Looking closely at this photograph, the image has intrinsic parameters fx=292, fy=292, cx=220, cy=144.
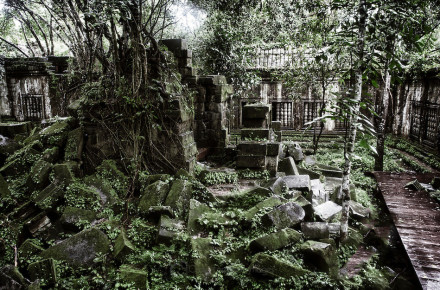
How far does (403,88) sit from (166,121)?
1289 centimetres

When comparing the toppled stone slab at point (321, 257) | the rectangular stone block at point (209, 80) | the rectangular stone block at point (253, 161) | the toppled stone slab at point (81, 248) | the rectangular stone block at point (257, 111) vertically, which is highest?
the rectangular stone block at point (209, 80)

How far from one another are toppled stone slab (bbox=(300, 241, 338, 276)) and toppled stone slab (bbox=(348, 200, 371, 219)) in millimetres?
2580

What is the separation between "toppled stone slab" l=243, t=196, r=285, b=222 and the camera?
4957mm

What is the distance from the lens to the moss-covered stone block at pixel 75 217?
4.81 meters

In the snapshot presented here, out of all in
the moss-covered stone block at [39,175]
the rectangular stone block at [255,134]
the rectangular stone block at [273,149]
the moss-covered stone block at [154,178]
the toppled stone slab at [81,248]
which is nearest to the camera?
the toppled stone slab at [81,248]

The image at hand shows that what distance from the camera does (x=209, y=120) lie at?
8.39m

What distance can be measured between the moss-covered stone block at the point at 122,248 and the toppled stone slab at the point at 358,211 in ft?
16.2

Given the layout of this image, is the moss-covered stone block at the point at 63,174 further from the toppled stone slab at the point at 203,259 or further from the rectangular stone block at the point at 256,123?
the rectangular stone block at the point at 256,123

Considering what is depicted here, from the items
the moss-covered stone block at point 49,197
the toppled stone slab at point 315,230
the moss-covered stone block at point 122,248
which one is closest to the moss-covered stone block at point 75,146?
the moss-covered stone block at point 49,197

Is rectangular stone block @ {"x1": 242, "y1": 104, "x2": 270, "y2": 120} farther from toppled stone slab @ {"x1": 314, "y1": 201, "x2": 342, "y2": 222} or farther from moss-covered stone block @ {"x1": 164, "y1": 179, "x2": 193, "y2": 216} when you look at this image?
moss-covered stone block @ {"x1": 164, "y1": 179, "x2": 193, "y2": 216}

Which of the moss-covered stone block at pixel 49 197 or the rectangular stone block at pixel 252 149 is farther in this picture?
the rectangular stone block at pixel 252 149

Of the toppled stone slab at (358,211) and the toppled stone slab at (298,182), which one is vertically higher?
the toppled stone slab at (298,182)

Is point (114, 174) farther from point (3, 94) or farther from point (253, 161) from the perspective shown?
point (3, 94)

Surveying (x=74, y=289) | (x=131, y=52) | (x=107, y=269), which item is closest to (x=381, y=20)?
(x=131, y=52)
